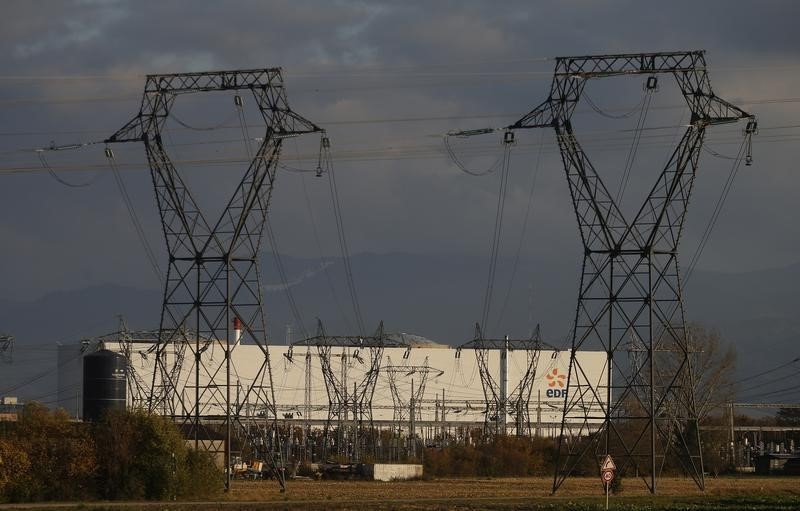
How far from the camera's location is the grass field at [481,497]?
57562 mm

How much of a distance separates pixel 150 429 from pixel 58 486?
518 centimetres

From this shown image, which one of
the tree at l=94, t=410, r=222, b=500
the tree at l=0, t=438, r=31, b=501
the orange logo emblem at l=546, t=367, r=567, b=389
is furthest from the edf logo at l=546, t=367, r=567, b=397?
the tree at l=0, t=438, r=31, b=501

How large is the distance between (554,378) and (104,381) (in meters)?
61.4

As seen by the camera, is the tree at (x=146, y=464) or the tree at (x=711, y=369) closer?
the tree at (x=146, y=464)

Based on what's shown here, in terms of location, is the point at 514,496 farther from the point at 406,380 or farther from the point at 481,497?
the point at 406,380

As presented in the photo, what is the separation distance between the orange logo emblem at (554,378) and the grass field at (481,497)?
285 feet

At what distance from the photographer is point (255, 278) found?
222 feet

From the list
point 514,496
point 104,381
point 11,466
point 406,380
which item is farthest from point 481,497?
point 406,380

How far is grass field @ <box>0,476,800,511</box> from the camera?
57562 millimetres

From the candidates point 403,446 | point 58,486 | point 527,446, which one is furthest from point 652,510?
point 403,446

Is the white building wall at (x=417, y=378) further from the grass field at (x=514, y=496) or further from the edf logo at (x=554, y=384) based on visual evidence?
the grass field at (x=514, y=496)

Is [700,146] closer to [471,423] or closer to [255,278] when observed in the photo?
[255,278]

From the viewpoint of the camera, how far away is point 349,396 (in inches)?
5546

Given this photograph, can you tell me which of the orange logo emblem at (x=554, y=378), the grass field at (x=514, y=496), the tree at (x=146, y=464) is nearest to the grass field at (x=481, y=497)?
the grass field at (x=514, y=496)
